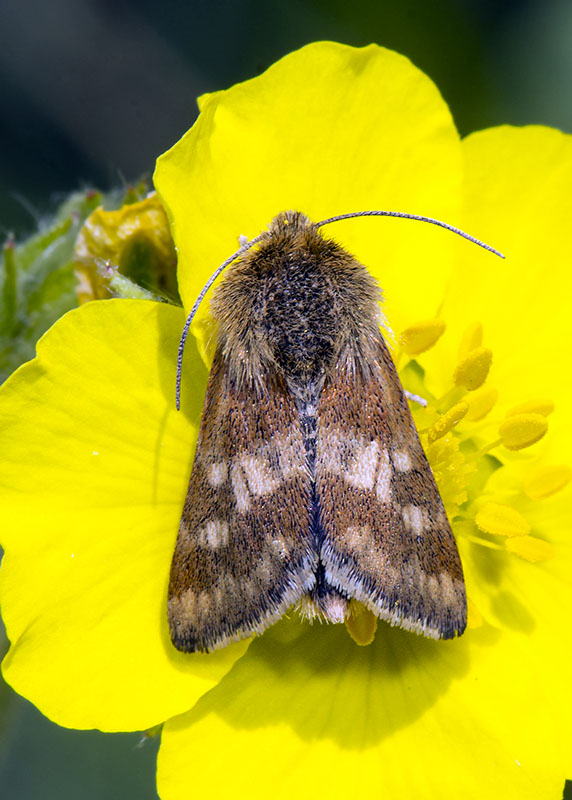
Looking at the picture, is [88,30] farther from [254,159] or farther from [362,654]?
[362,654]

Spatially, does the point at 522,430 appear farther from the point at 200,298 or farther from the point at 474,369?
the point at 200,298

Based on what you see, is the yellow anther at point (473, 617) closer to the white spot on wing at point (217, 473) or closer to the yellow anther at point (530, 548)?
the yellow anther at point (530, 548)

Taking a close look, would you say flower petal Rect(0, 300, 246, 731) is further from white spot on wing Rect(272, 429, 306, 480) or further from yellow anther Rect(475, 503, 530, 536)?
yellow anther Rect(475, 503, 530, 536)

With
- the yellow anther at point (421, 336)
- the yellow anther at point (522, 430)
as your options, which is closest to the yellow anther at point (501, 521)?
the yellow anther at point (522, 430)

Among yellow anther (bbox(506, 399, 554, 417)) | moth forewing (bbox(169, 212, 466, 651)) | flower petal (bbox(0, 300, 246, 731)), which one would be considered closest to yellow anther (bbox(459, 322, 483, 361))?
yellow anther (bbox(506, 399, 554, 417))

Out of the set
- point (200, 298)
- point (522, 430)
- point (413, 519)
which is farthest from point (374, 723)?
point (200, 298)
